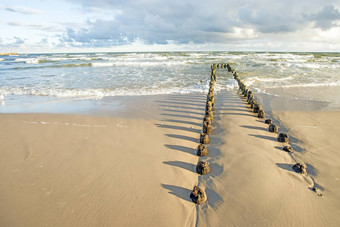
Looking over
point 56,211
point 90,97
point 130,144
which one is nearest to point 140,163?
point 130,144

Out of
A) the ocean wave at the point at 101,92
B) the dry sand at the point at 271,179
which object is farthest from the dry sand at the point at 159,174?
the ocean wave at the point at 101,92

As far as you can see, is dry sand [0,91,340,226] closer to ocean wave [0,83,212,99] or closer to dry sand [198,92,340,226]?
dry sand [198,92,340,226]

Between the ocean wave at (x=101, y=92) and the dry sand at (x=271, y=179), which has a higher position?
the dry sand at (x=271, y=179)

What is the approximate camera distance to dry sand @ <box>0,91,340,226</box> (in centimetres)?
305

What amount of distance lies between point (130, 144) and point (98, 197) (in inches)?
73.6

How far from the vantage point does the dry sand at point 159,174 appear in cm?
305

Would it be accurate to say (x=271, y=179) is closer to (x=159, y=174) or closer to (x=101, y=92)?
(x=159, y=174)

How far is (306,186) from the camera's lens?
11.8 ft

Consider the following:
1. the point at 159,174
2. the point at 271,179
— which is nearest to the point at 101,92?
the point at 159,174

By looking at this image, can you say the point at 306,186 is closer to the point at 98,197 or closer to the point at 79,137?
the point at 98,197

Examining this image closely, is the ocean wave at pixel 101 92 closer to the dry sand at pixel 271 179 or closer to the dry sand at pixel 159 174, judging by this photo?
the dry sand at pixel 159 174

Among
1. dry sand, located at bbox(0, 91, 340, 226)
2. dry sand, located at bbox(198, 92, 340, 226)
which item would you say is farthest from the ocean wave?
dry sand, located at bbox(198, 92, 340, 226)

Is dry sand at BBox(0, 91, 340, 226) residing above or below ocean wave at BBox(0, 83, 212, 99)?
above

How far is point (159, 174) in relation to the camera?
3965 mm
